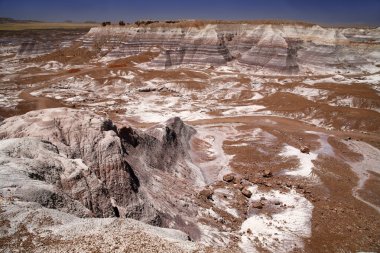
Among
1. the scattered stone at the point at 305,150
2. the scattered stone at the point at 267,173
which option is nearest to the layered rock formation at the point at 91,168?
the scattered stone at the point at 267,173

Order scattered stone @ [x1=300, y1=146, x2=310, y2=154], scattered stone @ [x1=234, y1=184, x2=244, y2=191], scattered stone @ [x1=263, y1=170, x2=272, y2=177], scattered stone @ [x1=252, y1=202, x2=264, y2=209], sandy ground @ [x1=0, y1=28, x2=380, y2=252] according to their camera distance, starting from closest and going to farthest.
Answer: sandy ground @ [x1=0, y1=28, x2=380, y2=252] < scattered stone @ [x1=252, y1=202, x2=264, y2=209] < scattered stone @ [x1=234, y1=184, x2=244, y2=191] < scattered stone @ [x1=263, y1=170, x2=272, y2=177] < scattered stone @ [x1=300, y1=146, x2=310, y2=154]

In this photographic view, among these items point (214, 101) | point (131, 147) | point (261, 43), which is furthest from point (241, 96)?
point (131, 147)

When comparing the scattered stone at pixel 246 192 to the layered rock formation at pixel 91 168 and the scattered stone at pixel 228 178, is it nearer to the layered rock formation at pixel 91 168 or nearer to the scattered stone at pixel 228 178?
the scattered stone at pixel 228 178

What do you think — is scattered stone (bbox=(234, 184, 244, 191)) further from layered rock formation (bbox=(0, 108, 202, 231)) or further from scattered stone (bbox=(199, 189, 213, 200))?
layered rock formation (bbox=(0, 108, 202, 231))

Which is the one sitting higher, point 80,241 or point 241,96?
point 80,241

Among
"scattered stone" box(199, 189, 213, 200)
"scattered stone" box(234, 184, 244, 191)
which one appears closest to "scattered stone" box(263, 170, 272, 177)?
"scattered stone" box(234, 184, 244, 191)

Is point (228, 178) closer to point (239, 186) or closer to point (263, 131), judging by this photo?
point (239, 186)

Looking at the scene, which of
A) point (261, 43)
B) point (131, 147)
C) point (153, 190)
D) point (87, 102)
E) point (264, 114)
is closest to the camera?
point (153, 190)

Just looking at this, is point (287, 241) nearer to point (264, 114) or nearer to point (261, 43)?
point (264, 114)

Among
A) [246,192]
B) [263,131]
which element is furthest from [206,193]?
[263,131]
